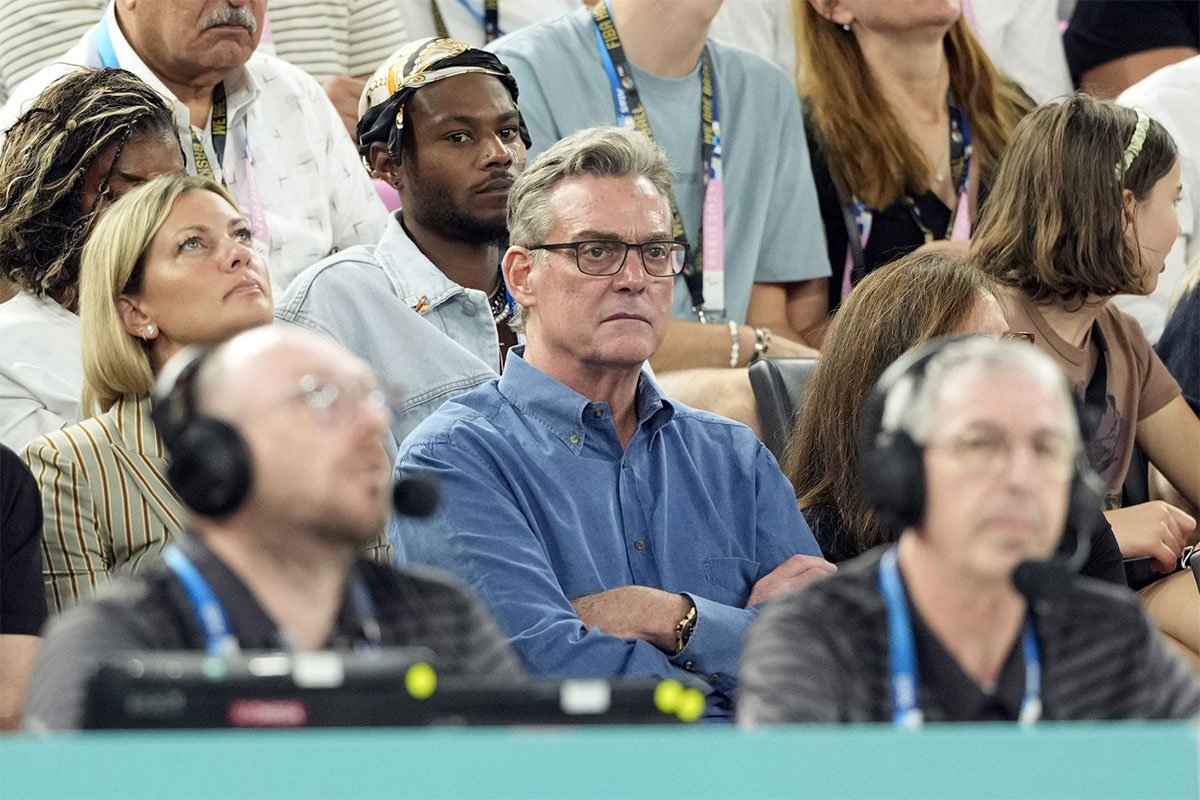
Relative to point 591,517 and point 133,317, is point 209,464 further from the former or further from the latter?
point 591,517

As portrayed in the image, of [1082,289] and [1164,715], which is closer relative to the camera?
[1164,715]

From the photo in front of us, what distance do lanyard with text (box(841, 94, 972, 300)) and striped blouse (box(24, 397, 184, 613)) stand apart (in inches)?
64.8

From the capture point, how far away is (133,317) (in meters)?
1.96

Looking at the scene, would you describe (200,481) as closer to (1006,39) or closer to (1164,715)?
(1164,715)

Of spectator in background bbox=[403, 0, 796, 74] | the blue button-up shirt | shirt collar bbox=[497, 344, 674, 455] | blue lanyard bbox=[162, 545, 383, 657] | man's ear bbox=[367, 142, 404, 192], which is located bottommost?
the blue button-up shirt

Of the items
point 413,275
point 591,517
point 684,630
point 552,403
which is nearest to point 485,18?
point 413,275

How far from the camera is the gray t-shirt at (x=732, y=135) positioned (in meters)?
3.19

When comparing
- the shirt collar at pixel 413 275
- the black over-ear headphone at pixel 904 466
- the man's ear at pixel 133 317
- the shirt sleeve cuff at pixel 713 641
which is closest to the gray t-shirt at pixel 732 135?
the shirt collar at pixel 413 275

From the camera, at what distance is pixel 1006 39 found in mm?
4023

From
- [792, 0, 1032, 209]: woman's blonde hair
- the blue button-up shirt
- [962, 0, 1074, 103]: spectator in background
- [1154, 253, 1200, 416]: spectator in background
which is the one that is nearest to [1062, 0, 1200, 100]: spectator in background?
[962, 0, 1074, 103]: spectator in background

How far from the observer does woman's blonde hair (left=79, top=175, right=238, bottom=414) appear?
6.42ft

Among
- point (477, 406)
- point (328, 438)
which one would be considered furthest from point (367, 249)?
point (328, 438)

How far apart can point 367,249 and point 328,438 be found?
4.77 feet

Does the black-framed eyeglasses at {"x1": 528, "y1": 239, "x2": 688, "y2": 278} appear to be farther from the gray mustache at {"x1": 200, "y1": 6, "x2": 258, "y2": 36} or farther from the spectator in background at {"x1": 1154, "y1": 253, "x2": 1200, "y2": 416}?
the spectator in background at {"x1": 1154, "y1": 253, "x2": 1200, "y2": 416}
